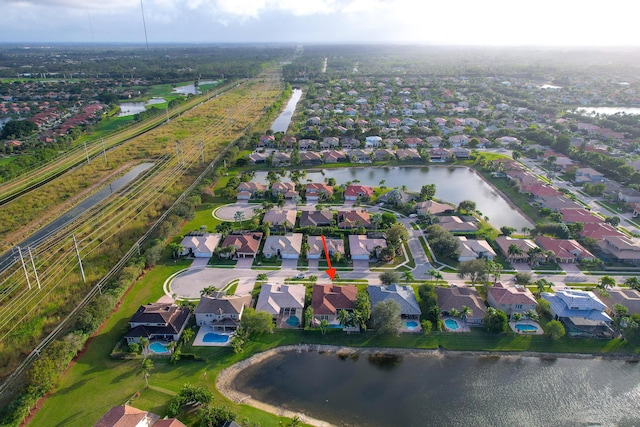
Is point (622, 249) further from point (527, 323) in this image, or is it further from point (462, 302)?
point (462, 302)

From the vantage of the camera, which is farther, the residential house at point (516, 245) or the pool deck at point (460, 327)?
the residential house at point (516, 245)

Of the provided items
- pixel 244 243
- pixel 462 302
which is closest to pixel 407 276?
pixel 462 302

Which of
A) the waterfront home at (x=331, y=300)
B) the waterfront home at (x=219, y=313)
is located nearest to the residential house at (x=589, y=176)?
the waterfront home at (x=331, y=300)

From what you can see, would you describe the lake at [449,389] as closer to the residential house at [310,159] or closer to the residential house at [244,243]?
the residential house at [244,243]

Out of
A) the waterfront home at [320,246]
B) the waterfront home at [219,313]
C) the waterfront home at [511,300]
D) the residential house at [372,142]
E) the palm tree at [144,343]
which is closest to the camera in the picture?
the palm tree at [144,343]

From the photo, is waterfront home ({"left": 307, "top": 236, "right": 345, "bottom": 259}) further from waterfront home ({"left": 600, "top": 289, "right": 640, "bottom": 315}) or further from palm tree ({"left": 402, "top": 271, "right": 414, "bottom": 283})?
waterfront home ({"left": 600, "top": 289, "right": 640, "bottom": 315})

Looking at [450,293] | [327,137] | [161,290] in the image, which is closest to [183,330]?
[161,290]

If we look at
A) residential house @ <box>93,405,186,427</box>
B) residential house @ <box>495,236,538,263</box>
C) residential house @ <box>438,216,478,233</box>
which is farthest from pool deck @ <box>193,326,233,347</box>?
residential house @ <box>495,236,538,263</box>
